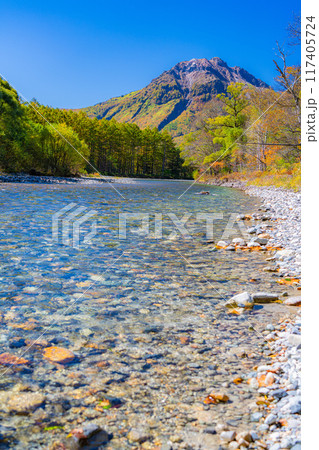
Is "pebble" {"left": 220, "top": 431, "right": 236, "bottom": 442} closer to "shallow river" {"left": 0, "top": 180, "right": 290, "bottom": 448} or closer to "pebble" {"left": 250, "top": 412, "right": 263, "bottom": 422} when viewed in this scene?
"shallow river" {"left": 0, "top": 180, "right": 290, "bottom": 448}

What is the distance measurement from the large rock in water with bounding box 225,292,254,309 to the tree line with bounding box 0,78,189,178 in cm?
548

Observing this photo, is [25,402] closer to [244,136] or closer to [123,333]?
[123,333]

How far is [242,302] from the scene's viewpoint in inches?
157

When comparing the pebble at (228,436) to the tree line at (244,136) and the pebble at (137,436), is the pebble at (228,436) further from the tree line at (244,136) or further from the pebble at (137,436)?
the tree line at (244,136)

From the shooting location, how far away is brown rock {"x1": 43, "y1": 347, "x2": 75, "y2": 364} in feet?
9.04

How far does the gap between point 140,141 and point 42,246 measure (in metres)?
81.7

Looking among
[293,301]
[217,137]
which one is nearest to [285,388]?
[293,301]

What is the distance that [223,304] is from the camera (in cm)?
407

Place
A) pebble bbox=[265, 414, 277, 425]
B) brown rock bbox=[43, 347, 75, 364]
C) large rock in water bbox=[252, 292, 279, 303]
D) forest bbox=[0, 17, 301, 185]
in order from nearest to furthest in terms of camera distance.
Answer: pebble bbox=[265, 414, 277, 425] < brown rock bbox=[43, 347, 75, 364] < large rock in water bbox=[252, 292, 279, 303] < forest bbox=[0, 17, 301, 185]

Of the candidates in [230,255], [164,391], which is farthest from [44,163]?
[164,391]

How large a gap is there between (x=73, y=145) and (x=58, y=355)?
4637 centimetres

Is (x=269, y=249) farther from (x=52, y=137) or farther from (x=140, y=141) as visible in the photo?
(x=140, y=141)

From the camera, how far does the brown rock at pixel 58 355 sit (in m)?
2.75

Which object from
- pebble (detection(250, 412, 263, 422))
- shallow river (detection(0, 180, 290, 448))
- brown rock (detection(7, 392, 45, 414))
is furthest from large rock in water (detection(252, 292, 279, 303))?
brown rock (detection(7, 392, 45, 414))
